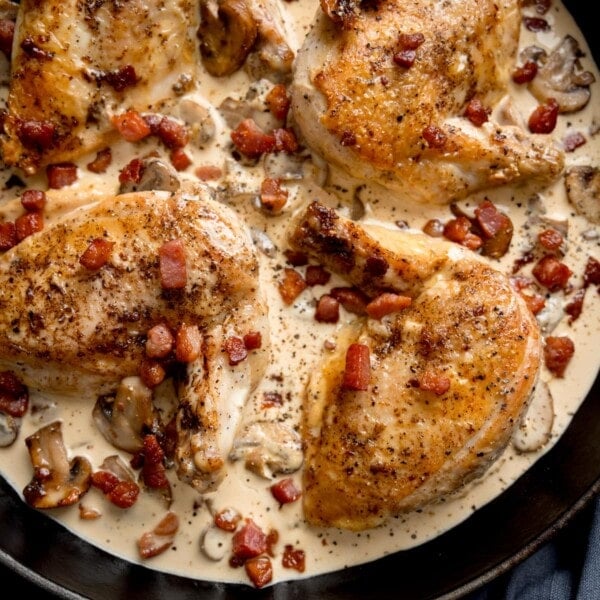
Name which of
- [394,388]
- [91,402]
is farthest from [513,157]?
[91,402]

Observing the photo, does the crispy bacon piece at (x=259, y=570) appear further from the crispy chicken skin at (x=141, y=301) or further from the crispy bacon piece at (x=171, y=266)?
the crispy bacon piece at (x=171, y=266)

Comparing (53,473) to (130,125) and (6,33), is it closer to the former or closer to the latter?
(130,125)

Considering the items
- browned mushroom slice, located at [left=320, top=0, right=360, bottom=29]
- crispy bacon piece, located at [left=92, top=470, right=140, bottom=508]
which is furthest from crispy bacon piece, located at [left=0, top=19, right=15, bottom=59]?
crispy bacon piece, located at [left=92, top=470, right=140, bottom=508]

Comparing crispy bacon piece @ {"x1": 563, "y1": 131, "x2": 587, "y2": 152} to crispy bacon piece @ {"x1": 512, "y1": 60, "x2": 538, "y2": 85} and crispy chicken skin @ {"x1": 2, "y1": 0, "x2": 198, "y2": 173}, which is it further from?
crispy chicken skin @ {"x1": 2, "y1": 0, "x2": 198, "y2": 173}

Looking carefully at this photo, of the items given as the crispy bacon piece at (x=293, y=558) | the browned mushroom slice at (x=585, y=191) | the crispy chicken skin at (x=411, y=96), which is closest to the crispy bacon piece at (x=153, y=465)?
the crispy bacon piece at (x=293, y=558)

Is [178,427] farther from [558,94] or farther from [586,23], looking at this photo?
[586,23]
